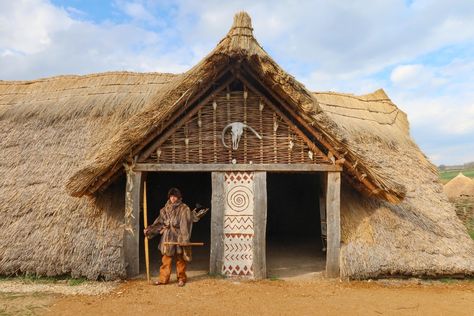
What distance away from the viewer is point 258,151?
278 inches

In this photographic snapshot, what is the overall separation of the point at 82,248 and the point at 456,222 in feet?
22.5

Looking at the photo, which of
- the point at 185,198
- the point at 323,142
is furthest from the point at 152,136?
the point at 185,198

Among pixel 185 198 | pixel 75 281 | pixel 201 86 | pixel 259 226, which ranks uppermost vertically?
pixel 201 86

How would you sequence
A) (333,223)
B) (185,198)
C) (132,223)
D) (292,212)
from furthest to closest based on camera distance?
(292,212), (185,198), (333,223), (132,223)

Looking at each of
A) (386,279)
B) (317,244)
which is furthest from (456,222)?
(317,244)

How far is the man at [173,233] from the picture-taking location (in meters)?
6.54

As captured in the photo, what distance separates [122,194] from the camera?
732cm

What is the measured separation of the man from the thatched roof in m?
1.07

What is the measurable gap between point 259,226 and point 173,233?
1445 mm

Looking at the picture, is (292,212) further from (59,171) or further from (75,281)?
(75,281)

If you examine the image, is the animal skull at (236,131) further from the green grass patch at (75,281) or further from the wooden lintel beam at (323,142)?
the green grass patch at (75,281)

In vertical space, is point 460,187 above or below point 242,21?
below

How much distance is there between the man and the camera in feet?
21.5

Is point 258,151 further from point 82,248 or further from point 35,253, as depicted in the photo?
point 35,253
